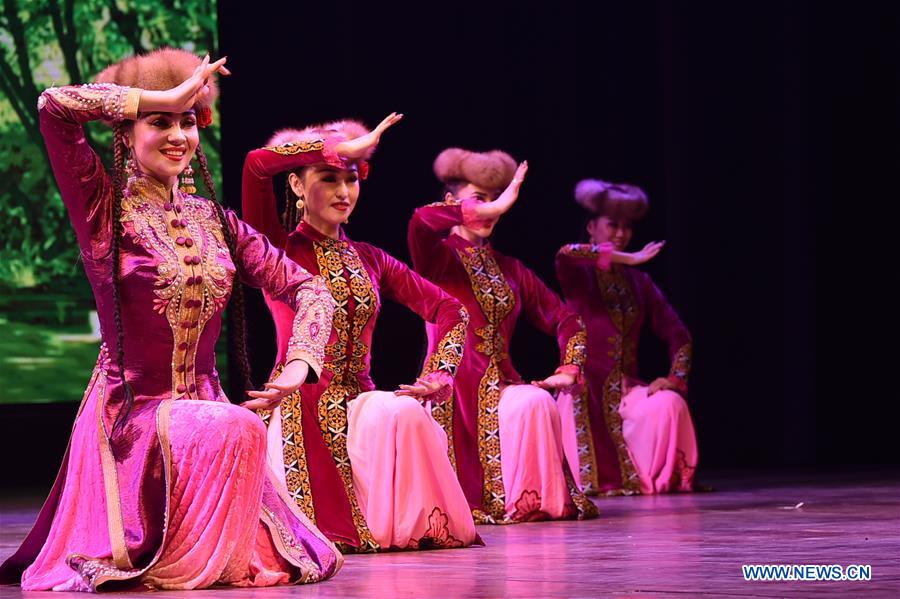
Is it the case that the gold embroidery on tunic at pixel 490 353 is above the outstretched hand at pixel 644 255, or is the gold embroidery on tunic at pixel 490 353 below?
below

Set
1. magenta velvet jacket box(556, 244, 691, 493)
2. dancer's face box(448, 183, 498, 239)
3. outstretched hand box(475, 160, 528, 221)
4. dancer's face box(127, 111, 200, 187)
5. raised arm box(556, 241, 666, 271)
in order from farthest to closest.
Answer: magenta velvet jacket box(556, 244, 691, 493) < raised arm box(556, 241, 666, 271) < dancer's face box(448, 183, 498, 239) < outstretched hand box(475, 160, 528, 221) < dancer's face box(127, 111, 200, 187)

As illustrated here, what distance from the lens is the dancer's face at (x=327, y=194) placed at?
16.0 ft

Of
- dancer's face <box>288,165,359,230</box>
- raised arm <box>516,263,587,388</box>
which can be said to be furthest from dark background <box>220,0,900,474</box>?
dancer's face <box>288,165,359,230</box>

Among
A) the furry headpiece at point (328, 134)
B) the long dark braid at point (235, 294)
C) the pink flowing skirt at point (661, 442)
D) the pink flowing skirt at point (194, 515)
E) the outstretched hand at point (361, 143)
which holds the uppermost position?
the furry headpiece at point (328, 134)

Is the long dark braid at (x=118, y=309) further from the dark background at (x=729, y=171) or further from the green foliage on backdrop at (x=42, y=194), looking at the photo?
the dark background at (x=729, y=171)

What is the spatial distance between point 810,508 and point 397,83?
331cm

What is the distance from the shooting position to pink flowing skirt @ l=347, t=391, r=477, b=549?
4672mm

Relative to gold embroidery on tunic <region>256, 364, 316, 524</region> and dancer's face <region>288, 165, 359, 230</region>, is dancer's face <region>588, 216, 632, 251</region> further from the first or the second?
gold embroidery on tunic <region>256, 364, 316, 524</region>

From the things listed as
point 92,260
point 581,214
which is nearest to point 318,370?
point 92,260

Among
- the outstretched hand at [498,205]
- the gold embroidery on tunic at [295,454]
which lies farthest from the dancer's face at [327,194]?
the outstretched hand at [498,205]

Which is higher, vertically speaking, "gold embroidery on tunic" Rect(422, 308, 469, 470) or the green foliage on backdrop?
the green foliage on backdrop

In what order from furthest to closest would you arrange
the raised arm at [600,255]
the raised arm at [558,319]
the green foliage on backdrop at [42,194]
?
the raised arm at [600,255], the green foliage on backdrop at [42,194], the raised arm at [558,319]

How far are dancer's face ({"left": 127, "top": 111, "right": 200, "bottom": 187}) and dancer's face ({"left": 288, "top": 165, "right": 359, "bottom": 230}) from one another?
1108 millimetres

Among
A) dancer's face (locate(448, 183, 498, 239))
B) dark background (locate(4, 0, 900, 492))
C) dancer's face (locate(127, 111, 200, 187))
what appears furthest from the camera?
dark background (locate(4, 0, 900, 492))
